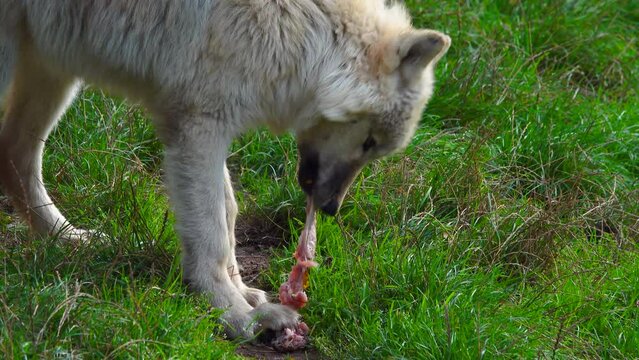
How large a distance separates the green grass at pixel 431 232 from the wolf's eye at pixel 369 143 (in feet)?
1.65

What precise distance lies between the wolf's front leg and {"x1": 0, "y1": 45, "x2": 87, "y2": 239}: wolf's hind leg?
37.5 inches

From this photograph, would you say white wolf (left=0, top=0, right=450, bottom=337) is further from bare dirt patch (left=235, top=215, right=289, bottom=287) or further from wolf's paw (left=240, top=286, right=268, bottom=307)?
bare dirt patch (left=235, top=215, right=289, bottom=287)

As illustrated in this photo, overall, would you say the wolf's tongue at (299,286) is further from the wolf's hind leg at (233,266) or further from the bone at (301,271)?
the wolf's hind leg at (233,266)

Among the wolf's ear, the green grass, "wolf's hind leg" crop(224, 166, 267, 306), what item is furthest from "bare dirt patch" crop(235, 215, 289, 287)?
the wolf's ear

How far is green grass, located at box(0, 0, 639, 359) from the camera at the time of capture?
4.80 metres

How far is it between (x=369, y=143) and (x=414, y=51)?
531mm

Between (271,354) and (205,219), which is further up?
(205,219)

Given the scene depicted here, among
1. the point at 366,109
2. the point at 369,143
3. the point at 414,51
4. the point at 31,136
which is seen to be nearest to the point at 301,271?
the point at 369,143

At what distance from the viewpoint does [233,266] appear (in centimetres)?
559

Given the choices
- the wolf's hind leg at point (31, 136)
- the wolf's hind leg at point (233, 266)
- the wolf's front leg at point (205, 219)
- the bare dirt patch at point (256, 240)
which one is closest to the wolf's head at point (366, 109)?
the wolf's hind leg at point (233, 266)

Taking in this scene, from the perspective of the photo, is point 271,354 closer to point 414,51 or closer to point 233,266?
point 233,266

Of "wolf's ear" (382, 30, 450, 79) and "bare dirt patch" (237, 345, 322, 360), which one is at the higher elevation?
"wolf's ear" (382, 30, 450, 79)

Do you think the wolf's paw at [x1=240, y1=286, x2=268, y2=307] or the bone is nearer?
the bone

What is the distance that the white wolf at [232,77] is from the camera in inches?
204
